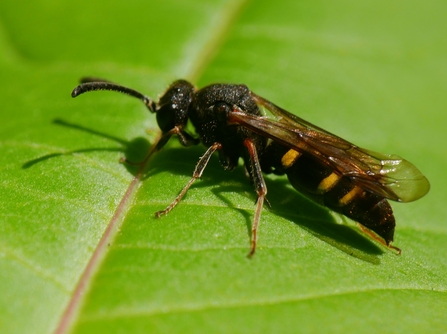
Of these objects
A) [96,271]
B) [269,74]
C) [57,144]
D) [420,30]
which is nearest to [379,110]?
[269,74]

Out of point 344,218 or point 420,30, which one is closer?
point 344,218

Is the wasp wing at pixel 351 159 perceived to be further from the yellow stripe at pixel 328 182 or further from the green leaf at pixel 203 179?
the green leaf at pixel 203 179

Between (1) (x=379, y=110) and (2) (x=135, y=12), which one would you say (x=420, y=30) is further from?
(2) (x=135, y=12)

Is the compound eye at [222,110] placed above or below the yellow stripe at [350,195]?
below

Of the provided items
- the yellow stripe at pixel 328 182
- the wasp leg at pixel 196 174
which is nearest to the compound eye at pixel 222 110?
the wasp leg at pixel 196 174

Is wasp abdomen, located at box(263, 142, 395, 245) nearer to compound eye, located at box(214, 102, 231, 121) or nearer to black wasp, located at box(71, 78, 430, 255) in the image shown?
black wasp, located at box(71, 78, 430, 255)

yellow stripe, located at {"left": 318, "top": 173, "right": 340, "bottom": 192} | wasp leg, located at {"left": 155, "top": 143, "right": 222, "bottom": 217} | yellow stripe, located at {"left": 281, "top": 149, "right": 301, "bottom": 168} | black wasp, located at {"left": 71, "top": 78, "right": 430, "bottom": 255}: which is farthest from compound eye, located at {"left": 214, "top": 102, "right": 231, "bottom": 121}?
yellow stripe, located at {"left": 318, "top": 173, "right": 340, "bottom": 192}

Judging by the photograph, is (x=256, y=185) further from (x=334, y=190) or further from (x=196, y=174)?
(x=334, y=190)

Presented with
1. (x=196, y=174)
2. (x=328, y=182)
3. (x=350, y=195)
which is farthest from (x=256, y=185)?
(x=350, y=195)
